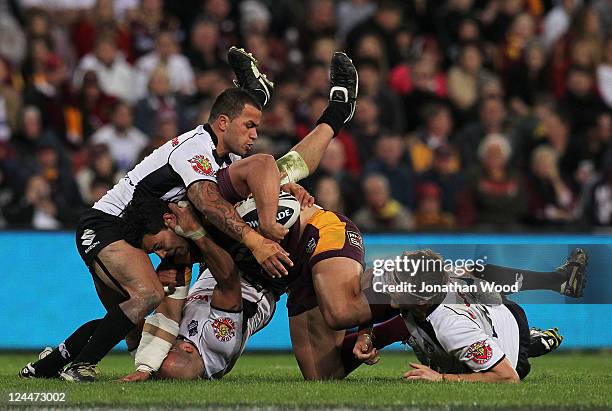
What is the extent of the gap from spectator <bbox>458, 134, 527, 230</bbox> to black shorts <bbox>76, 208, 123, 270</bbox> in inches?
243

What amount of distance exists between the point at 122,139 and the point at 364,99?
9.76 feet

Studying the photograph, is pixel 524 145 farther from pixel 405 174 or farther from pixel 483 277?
pixel 483 277

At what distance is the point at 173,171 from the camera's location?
9180 millimetres

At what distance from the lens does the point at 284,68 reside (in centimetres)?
1672

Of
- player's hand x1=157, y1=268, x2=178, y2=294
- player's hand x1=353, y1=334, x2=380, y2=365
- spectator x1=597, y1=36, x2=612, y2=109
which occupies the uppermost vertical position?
player's hand x1=157, y1=268, x2=178, y2=294

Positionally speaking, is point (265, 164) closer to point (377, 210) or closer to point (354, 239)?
point (354, 239)

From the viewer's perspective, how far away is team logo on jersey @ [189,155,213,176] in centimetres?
894

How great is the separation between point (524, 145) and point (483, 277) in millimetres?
7282

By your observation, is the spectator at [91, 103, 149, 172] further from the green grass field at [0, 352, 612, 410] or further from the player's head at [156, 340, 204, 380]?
the player's head at [156, 340, 204, 380]

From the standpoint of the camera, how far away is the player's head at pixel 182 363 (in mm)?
9281

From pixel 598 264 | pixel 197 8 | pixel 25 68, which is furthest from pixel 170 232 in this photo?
pixel 197 8

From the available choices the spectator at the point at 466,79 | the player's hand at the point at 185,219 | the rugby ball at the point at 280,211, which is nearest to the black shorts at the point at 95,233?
the player's hand at the point at 185,219

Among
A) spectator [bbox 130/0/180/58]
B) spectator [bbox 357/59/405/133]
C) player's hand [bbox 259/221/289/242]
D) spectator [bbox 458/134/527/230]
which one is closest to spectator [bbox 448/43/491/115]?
spectator [bbox 357/59/405/133]

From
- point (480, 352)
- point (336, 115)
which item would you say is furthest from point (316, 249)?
point (480, 352)
